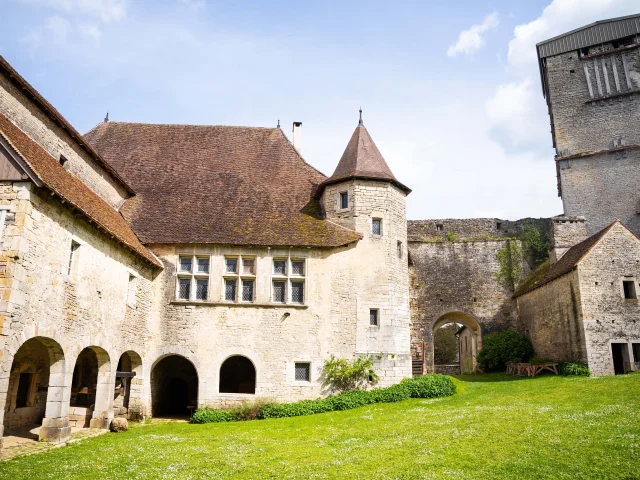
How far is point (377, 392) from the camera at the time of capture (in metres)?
16.8

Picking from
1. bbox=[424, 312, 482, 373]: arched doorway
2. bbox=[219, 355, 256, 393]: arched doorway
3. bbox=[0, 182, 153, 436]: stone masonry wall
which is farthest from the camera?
bbox=[424, 312, 482, 373]: arched doorway

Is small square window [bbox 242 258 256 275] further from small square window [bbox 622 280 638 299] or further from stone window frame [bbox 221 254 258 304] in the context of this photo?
small square window [bbox 622 280 638 299]

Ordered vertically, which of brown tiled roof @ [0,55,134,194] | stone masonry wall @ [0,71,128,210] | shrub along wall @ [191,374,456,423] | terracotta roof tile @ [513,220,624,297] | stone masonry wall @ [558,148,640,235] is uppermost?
Answer: stone masonry wall @ [558,148,640,235]

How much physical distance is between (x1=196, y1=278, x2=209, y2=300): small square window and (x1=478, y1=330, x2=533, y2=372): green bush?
15.2m

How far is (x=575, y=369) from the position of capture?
749 inches

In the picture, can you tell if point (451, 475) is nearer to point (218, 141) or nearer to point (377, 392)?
point (377, 392)

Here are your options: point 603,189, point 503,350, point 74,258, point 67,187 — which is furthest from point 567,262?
point 67,187

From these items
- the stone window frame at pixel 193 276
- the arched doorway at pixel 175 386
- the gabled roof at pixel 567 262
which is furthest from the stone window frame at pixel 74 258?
the gabled roof at pixel 567 262

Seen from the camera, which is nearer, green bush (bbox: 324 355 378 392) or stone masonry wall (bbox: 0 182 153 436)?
stone masonry wall (bbox: 0 182 153 436)

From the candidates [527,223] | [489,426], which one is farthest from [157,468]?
[527,223]

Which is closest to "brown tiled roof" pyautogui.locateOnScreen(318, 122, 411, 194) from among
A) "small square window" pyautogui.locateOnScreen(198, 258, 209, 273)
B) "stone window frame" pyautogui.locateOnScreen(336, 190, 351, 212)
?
"stone window frame" pyautogui.locateOnScreen(336, 190, 351, 212)

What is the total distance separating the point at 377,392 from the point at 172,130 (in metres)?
14.5

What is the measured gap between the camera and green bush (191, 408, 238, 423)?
15992 mm

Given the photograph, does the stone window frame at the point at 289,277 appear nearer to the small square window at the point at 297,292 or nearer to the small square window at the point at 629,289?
the small square window at the point at 297,292
